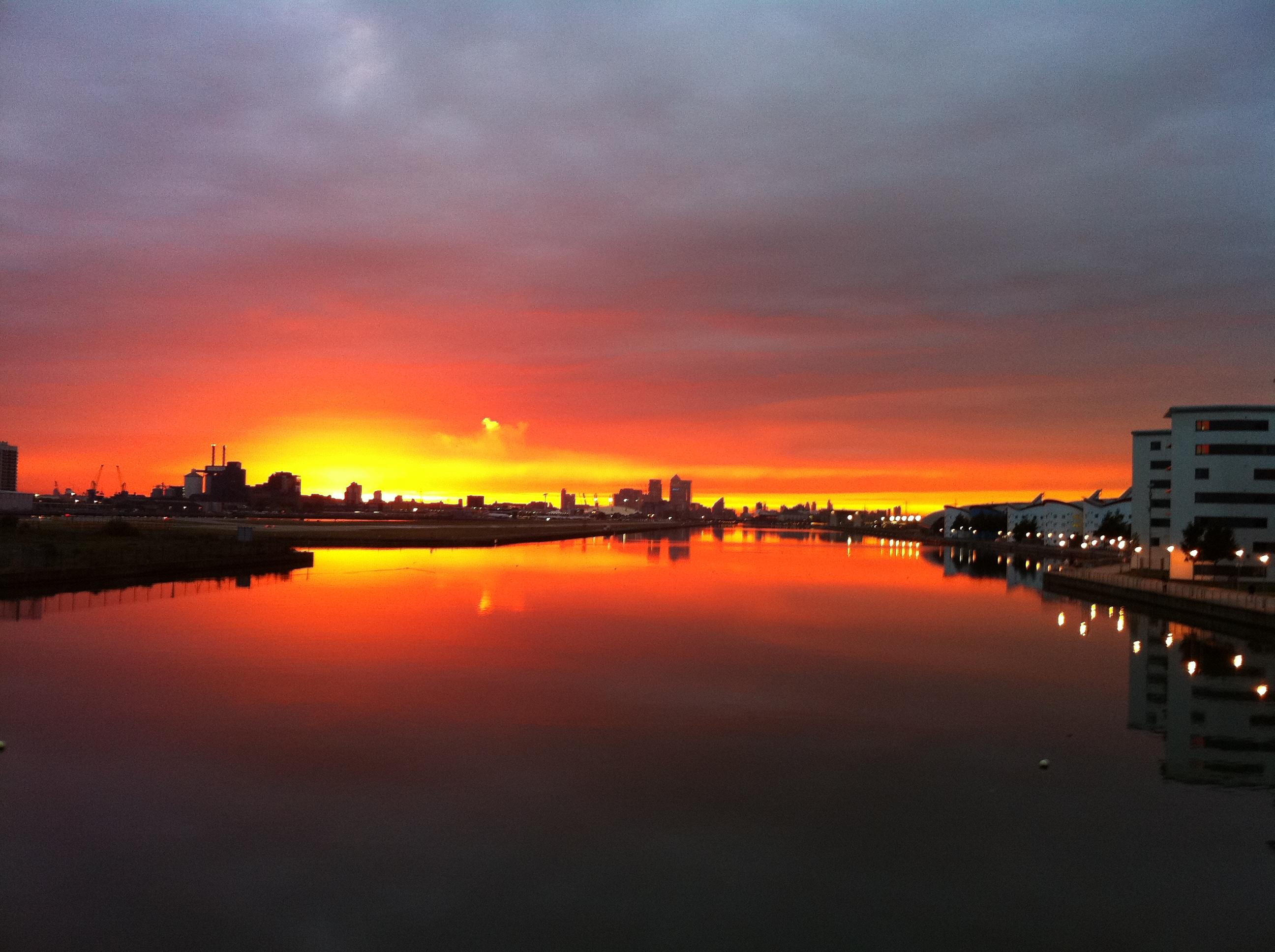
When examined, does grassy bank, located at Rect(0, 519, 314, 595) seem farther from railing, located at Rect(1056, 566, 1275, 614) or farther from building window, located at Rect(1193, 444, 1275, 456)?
building window, located at Rect(1193, 444, 1275, 456)

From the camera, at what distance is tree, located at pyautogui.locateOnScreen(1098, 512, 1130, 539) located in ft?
334

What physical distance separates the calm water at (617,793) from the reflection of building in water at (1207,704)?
0.46 ft

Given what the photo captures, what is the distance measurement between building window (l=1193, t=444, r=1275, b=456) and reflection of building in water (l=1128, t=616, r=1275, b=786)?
24.9 m

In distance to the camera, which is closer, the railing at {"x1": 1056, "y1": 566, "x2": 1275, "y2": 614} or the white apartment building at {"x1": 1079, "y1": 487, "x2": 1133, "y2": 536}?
the railing at {"x1": 1056, "y1": 566, "x2": 1275, "y2": 614}

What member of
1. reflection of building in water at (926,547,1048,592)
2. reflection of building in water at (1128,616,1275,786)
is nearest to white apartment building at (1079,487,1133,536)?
reflection of building in water at (926,547,1048,592)

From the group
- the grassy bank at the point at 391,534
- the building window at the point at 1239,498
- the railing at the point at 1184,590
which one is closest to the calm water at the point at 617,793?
the railing at the point at 1184,590

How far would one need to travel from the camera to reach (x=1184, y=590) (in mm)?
44000

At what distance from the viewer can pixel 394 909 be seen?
1012 centimetres

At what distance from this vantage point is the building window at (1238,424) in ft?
181

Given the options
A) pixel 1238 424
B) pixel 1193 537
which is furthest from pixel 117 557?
pixel 1238 424

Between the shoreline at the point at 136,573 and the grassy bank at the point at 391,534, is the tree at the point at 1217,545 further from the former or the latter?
the grassy bank at the point at 391,534

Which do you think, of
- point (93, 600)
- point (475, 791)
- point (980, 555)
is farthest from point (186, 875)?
point (980, 555)

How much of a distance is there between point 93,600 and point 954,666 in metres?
33.2

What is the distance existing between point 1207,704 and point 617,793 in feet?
54.5
